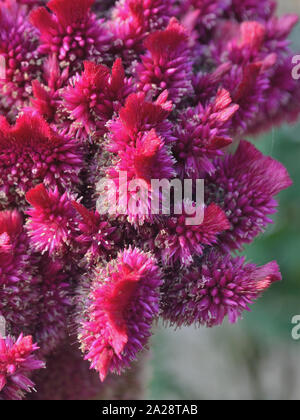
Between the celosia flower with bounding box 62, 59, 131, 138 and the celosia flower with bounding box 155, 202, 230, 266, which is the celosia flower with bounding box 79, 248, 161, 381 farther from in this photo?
the celosia flower with bounding box 62, 59, 131, 138

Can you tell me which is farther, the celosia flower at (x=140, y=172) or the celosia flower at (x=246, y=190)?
the celosia flower at (x=246, y=190)

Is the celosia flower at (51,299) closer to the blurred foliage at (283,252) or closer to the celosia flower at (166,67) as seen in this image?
the celosia flower at (166,67)

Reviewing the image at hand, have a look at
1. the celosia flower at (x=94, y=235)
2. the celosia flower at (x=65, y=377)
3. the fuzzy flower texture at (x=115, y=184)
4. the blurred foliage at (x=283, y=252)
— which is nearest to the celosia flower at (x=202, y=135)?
the fuzzy flower texture at (x=115, y=184)

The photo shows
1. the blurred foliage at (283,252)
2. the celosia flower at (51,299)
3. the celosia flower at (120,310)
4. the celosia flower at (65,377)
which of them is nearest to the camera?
the celosia flower at (120,310)

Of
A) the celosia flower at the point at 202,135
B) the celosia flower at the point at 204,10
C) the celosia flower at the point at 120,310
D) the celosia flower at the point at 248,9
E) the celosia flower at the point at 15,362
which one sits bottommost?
the celosia flower at the point at 15,362

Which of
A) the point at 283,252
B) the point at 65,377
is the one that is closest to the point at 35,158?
the point at 65,377
